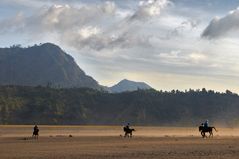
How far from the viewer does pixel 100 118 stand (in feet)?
531

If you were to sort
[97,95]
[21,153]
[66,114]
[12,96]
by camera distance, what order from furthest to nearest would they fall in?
1. [97,95]
2. [12,96]
3. [66,114]
4. [21,153]

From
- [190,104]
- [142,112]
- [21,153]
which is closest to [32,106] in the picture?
[142,112]

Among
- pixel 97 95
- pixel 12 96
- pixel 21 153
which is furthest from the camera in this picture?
pixel 97 95

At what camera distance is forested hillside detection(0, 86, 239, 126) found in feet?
506

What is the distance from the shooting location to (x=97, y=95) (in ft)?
593

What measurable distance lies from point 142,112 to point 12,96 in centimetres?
3891

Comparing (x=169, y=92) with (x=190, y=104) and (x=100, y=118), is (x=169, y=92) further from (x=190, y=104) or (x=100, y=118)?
(x=100, y=118)

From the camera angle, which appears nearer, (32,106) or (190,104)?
(32,106)

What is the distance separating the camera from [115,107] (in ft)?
563

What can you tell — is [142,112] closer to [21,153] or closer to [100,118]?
[100,118]

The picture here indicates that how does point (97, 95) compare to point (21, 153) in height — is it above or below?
above

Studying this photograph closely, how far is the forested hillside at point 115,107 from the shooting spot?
154375mm

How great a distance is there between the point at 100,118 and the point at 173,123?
68.0ft

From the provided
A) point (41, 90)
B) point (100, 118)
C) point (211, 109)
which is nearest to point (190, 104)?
point (211, 109)
